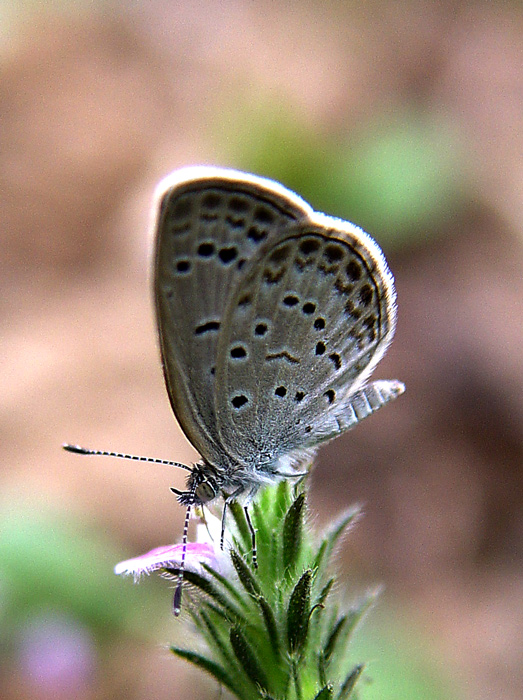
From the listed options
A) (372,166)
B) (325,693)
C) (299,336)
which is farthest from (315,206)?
(325,693)

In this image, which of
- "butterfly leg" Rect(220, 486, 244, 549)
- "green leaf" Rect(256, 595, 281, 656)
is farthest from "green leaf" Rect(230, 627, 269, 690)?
"butterfly leg" Rect(220, 486, 244, 549)

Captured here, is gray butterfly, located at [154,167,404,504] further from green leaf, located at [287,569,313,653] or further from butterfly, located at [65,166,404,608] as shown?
green leaf, located at [287,569,313,653]

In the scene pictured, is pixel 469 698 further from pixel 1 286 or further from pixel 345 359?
pixel 1 286

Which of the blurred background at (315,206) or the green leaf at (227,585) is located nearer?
the green leaf at (227,585)

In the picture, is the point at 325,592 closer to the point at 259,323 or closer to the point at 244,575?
the point at 244,575

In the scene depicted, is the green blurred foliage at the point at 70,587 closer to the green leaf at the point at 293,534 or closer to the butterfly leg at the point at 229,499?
the butterfly leg at the point at 229,499

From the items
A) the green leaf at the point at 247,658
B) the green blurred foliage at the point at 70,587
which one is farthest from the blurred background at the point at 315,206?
the green leaf at the point at 247,658
